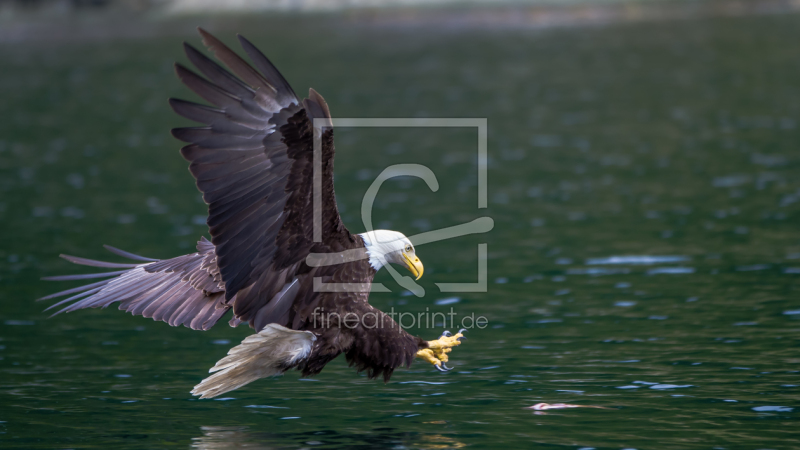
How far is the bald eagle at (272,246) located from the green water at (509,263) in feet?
1.73

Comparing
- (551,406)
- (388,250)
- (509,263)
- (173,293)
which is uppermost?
(388,250)

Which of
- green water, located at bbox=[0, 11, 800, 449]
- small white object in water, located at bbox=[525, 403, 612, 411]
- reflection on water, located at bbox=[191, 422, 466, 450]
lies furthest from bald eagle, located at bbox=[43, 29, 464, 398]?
small white object in water, located at bbox=[525, 403, 612, 411]

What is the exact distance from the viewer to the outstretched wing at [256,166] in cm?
559

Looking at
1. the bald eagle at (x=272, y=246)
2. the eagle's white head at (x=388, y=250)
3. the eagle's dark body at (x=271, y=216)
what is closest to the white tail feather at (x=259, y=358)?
the bald eagle at (x=272, y=246)

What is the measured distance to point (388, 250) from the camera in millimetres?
6598

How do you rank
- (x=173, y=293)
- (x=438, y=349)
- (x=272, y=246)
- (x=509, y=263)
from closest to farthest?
(x=272, y=246) → (x=438, y=349) → (x=173, y=293) → (x=509, y=263)

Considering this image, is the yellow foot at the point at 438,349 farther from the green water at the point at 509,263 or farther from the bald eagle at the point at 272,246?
the green water at the point at 509,263

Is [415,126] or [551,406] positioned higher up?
[415,126]

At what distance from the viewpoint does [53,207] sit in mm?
15336

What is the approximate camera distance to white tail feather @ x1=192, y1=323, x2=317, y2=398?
239 inches

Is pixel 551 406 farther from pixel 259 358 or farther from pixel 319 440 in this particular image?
pixel 259 358

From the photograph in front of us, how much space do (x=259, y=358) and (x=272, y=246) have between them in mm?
716

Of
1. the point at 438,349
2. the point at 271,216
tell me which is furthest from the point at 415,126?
the point at 271,216

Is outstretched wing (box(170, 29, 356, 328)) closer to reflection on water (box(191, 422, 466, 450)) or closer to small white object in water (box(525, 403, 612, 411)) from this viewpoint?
reflection on water (box(191, 422, 466, 450))
